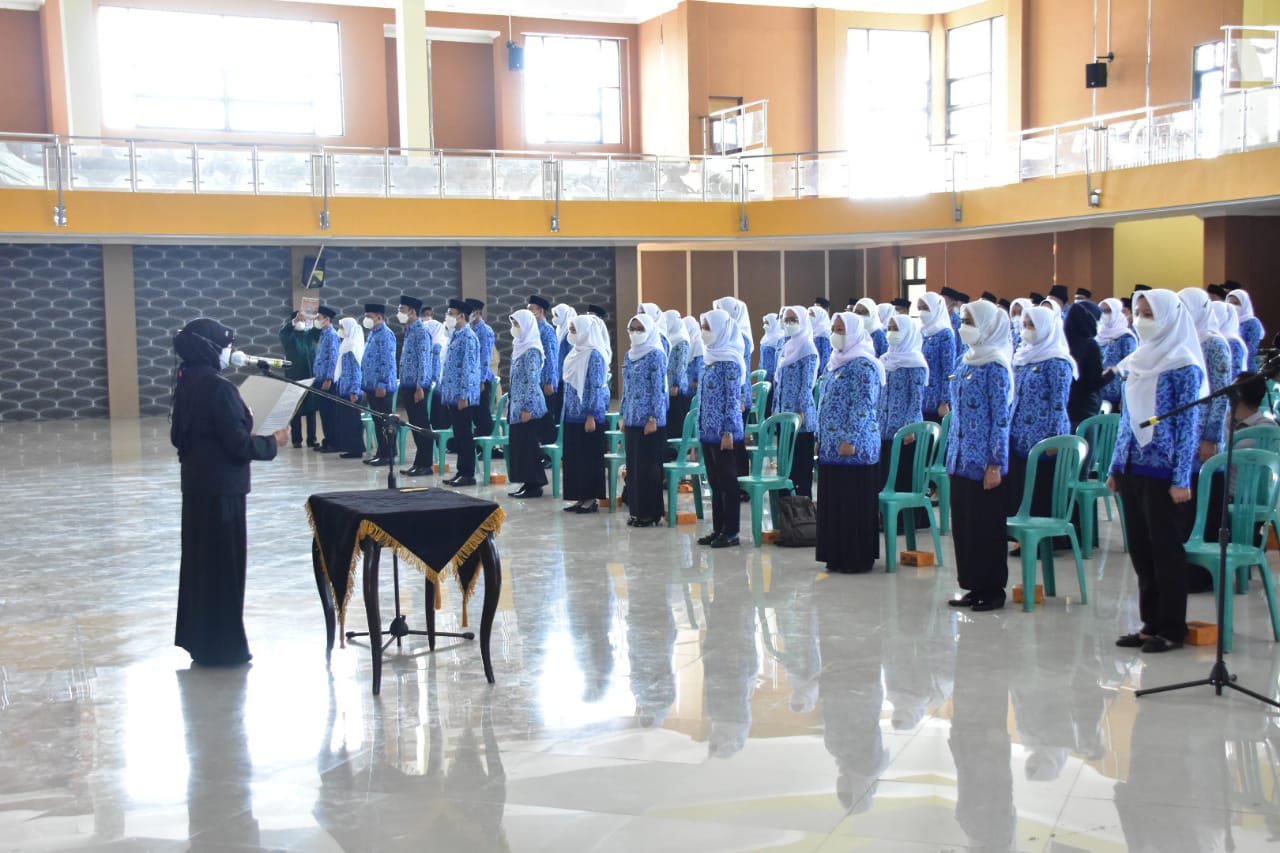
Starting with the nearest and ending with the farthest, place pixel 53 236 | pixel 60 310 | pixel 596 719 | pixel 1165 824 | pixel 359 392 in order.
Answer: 1. pixel 1165 824
2. pixel 596 719
3. pixel 359 392
4. pixel 53 236
5. pixel 60 310

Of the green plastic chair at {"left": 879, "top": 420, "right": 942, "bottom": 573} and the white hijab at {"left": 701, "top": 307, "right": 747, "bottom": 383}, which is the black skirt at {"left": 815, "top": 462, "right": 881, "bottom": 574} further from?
the white hijab at {"left": 701, "top": 307, "right": 747, "bottom": 383}

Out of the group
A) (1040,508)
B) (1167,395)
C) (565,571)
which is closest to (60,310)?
(565,571)

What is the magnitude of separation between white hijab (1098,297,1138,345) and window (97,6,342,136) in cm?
1748

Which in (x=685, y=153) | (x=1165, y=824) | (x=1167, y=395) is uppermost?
(x=685, y=153)

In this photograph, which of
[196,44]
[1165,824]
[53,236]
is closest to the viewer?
[1165,824]

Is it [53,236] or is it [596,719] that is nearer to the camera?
[596,719]

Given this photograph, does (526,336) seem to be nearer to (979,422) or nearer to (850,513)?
(850,513)

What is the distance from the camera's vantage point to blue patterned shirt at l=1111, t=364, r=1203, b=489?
5.46 metres

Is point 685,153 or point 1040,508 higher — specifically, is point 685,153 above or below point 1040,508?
above

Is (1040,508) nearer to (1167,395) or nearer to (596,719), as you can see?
(1167,395)

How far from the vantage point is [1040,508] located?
26.3 ft

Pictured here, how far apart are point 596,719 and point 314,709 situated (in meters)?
1.10

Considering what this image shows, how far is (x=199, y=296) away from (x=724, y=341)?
51.5 feet

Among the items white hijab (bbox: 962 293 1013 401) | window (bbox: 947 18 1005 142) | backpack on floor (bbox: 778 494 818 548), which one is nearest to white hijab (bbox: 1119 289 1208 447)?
white hijab (bbox: 962 293 1013 401)
